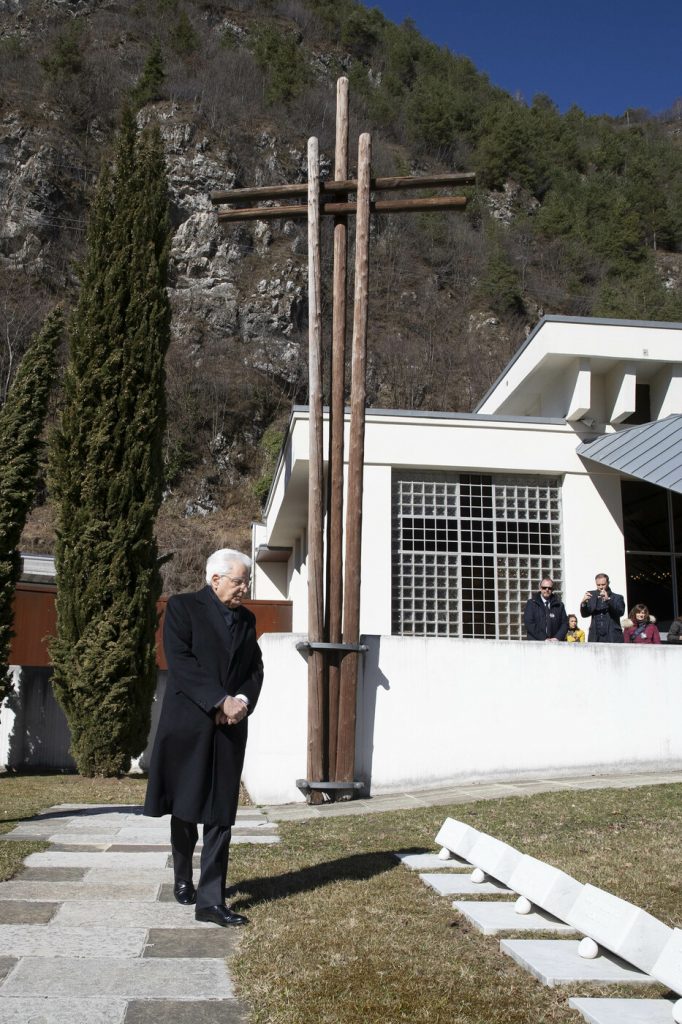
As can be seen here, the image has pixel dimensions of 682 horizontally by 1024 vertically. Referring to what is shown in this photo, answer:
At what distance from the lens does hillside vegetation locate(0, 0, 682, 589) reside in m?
46.8

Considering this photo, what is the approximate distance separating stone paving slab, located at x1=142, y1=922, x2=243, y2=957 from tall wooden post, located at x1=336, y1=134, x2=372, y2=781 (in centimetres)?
528

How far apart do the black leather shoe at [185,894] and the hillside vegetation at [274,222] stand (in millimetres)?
33673

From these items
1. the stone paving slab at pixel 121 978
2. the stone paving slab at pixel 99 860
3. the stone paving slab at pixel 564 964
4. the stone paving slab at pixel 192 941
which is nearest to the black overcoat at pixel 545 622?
the stone paving slab at pixel 99 860

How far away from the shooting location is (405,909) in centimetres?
454

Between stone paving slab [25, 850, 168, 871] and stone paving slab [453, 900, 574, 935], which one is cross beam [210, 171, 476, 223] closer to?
stone paving slab [25, 850, 168, 871]

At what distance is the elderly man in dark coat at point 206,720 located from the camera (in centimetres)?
453

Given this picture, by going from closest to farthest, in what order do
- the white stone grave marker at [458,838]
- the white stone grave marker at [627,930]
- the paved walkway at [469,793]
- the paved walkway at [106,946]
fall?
1. the paved walkway at [106,946]
2. the white stone grave marker at [627,930]
3. the white stone grave marker at [458,838]
4. the paved walkway at [469,793]

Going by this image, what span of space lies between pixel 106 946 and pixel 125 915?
559mm

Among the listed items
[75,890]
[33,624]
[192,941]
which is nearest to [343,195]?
[75,890]

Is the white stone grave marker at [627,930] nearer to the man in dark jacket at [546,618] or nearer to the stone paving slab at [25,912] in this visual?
the stone paving slab at [25,912]

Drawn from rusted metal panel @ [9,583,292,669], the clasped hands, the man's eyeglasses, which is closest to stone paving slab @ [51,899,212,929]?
the clasped hands

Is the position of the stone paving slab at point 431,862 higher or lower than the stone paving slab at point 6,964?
lower

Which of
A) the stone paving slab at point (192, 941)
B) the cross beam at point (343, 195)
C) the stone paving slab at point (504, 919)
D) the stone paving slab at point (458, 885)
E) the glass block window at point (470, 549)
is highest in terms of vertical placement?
the cross beam at point (343, 195)

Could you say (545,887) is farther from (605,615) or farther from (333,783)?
(605,615)
